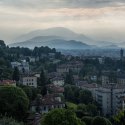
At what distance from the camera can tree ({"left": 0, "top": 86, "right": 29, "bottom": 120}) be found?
15750 mm

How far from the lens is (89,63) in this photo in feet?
160

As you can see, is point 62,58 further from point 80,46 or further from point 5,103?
point 80,46

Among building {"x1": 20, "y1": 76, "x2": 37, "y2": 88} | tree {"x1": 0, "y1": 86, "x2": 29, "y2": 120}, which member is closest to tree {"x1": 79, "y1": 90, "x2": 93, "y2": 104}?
building {"x1": 20, "y1": 76, "x2": 37, "y2": 88}

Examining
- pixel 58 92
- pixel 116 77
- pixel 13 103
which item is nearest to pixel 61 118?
pixel 13 103

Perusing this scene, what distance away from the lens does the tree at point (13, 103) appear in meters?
15.8

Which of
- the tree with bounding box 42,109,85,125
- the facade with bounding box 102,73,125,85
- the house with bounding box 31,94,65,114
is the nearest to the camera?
the tree with bounding box 42,109,85,125

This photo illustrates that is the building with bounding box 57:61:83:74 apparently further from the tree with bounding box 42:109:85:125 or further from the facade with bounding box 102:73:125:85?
the tree with bounding box 42:109:85:125

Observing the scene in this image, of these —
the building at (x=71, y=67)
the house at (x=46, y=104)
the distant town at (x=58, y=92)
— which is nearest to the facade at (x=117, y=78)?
the distant town at (x=58, y=92)

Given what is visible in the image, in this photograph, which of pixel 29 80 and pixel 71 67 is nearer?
pixel 29 80

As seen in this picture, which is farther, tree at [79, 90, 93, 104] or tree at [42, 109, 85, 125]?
tree at [79, 90, 93, 104]

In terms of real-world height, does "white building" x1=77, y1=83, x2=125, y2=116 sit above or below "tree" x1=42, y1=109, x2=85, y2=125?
below

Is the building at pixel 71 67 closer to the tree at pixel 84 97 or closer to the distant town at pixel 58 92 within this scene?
the distant town at pixel 58 92

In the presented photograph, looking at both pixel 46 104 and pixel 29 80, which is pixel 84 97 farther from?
pixel 46 104

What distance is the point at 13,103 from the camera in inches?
630
